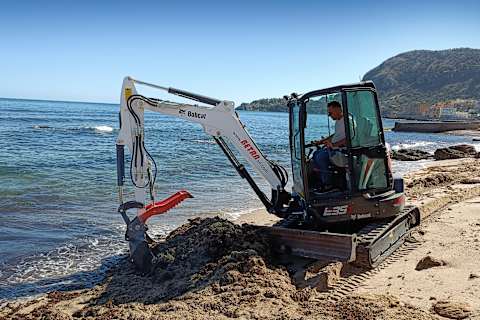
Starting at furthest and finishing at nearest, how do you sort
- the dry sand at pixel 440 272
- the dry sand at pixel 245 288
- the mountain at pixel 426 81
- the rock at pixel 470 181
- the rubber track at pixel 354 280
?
the mountain at pixel 426 81 → the rock at pixel 470 181 → the rubber track at pixel 354 280 → the dry sand at pixel 440 272 → the dry sand at pixel 245 288

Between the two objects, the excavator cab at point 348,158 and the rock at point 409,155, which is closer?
the excavator cab at point 348,158

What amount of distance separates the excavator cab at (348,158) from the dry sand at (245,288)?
0.87 metres

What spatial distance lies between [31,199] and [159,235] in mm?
4606

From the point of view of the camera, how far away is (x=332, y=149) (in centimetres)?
707

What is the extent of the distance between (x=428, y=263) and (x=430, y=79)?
158m

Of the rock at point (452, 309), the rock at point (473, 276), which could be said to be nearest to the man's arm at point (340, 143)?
the rock at point (473, 276)

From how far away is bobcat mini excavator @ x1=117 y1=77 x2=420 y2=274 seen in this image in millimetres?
6887

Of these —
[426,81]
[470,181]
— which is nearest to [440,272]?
[470,181]

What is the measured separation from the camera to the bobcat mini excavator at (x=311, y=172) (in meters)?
6.89

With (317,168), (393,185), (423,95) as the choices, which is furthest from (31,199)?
(423,95)

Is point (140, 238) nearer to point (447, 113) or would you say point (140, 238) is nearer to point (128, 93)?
point (128, 93)

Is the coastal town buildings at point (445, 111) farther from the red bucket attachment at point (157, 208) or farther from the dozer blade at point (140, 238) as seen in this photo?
the dozer blade at point (140, 238)

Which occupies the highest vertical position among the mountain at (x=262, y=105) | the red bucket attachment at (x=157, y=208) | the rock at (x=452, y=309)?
the mountain at (x=262, y=105)

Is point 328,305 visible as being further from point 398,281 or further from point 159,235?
point 159,235
